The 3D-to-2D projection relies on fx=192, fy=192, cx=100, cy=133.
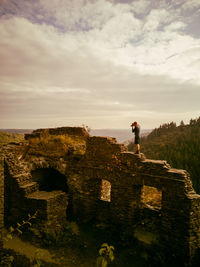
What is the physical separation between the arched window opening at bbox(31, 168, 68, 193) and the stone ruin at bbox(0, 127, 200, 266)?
2.6 inches

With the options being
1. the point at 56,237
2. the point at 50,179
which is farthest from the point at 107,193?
the point at 56,237

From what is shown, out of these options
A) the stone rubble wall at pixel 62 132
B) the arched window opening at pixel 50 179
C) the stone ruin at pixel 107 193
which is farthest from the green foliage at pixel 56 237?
the stone rubble wall at pixel 62 132

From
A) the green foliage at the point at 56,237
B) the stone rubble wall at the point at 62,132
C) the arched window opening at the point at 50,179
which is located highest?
the stone rubble wall at the point at 62,132

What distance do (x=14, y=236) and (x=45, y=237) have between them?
156cm

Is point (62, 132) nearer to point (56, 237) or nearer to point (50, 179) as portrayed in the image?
point (50, 179)

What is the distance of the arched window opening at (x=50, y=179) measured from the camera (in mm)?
12570

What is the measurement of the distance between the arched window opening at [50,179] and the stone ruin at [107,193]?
65 millimetres

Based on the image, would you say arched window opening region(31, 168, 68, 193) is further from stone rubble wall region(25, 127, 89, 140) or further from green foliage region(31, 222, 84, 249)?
green foliage region(31, 222, 84, 249)

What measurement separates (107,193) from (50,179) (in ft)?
13.3

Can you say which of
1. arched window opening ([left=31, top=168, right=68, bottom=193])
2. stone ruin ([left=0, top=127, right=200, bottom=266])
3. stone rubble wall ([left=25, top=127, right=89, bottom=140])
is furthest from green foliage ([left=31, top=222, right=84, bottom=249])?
stone rubble wall ([left=25, top=127, right=89, bottom=140])

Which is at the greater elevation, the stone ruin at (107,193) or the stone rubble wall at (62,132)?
the stone rubble wall at (62,132)

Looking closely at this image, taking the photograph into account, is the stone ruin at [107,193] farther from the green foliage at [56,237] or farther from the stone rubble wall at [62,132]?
the stone rubble wall at [62,132]

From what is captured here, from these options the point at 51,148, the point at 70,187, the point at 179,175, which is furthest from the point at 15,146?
the point at 179,175

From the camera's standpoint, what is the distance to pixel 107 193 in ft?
43.4
